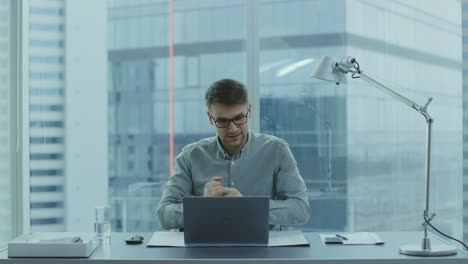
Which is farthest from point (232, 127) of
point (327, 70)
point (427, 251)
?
point (427, 251)

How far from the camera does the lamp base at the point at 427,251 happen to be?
1.80m

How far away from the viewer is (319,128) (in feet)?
11.7

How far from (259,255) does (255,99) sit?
5.88ft

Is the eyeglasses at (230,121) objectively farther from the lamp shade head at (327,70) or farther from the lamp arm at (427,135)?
the lamp arm at (427,135)

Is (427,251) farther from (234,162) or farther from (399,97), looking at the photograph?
(234,162)

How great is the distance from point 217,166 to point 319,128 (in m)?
1.15

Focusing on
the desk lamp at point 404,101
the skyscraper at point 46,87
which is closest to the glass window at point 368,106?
the skyscraper at point 46,87

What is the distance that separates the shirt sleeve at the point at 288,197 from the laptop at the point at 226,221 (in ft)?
1.18

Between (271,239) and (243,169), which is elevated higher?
(243,169)

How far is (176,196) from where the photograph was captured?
2.47 meters

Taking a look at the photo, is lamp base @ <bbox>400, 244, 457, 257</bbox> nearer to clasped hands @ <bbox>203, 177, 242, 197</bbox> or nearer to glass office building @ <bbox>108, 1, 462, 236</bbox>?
clasped hands @ <bbox>203, 177, 242, 197</bbox>

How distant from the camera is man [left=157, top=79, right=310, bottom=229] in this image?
7.99 feet
